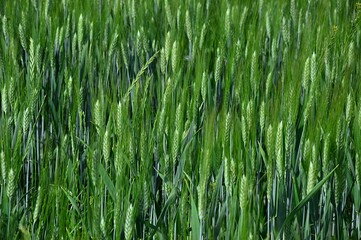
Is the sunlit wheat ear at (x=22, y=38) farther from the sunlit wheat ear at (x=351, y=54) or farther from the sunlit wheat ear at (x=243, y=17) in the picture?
the sunlit wheat ear at (x=351, y=54)

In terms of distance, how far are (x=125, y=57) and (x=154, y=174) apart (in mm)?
643

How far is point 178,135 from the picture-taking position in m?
1.55

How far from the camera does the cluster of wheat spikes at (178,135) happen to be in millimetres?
1460

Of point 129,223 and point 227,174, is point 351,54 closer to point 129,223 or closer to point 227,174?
point 227,174

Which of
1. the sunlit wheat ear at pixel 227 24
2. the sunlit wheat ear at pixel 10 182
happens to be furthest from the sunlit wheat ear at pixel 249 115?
the sunlit wheat ear at pixel 227 24

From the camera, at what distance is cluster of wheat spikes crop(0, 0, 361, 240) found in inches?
57.5

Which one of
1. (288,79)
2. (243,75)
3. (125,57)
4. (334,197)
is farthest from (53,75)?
(334,197)

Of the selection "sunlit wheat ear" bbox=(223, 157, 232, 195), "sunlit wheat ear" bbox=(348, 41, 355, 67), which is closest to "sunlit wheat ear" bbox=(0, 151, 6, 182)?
"sunlit wheat ear" bbox=(223, 157, 232, 195)

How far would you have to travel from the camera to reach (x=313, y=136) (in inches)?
60.7

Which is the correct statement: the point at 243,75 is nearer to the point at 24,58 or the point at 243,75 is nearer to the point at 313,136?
the point at 313,136

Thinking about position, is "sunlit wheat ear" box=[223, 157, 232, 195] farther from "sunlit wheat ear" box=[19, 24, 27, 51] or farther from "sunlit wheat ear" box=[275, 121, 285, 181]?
"sunlit wheat ear" box=[19, 24, 27, 51]

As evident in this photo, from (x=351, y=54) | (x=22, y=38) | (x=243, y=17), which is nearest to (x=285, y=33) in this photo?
(x=243, y=17)

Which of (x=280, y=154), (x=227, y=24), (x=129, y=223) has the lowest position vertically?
(x=129, y=223)

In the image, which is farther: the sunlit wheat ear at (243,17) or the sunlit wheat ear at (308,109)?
the sunlit wheat ear at (243,17)
